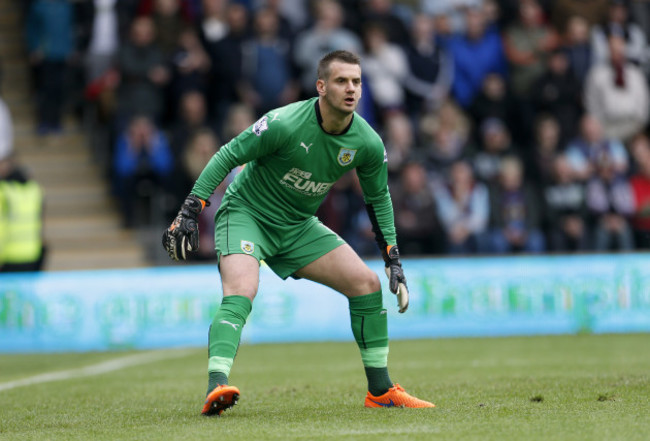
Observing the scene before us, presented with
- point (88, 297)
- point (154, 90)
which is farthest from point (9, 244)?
point (154, 90)

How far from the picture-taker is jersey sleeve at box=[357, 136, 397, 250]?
694cm

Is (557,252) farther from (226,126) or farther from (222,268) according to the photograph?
(222,268)

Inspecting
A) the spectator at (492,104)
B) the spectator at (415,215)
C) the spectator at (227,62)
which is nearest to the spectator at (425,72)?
the spectator at (492,104)

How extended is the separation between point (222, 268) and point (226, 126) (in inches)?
362

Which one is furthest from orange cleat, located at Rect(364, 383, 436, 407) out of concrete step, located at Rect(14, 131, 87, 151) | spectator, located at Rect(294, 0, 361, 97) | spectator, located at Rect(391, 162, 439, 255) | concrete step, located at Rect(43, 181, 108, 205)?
concrete step, located at Rect(14, 131, 87, 151)

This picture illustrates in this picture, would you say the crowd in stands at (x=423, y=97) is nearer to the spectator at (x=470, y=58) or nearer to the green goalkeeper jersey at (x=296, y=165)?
the spectator at (x=470, y=58)

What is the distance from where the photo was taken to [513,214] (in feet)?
50.6

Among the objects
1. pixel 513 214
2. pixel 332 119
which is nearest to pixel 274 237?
pixel 332 119

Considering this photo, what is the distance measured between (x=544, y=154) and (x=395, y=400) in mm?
9801

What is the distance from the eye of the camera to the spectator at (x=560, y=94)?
1673 cm

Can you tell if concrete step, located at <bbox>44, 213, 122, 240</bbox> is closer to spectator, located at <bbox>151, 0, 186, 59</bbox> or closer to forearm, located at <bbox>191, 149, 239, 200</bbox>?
spectator, located at <bbox>151, 0, 186, 59</bbox>

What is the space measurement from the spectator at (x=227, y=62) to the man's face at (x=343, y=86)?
9548 mm

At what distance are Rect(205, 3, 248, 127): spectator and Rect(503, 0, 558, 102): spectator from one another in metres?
4.15

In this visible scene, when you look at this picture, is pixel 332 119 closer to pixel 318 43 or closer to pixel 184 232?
pixel 184 232
